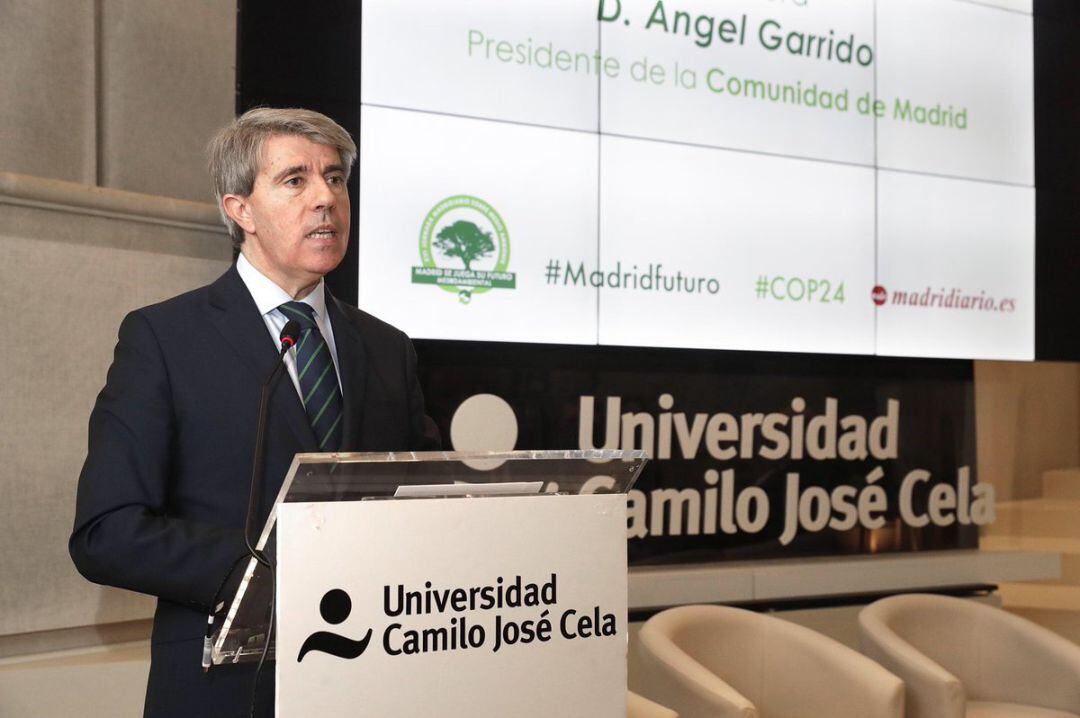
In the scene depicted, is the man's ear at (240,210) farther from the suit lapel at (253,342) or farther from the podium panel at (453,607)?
the podium panel at (453,607)

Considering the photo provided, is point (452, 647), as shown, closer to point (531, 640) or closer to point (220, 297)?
point (531, 640)

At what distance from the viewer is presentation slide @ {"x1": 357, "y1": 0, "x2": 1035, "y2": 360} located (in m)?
3.96

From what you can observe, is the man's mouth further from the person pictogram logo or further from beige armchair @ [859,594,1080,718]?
beige armchair @ [859,594,1080,718]

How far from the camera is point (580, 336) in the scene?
4.27 m

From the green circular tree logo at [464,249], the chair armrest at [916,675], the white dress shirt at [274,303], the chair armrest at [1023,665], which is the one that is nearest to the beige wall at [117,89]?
the green circular tree logo at [464,249]

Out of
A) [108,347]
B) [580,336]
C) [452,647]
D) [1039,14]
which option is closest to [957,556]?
[580,336]

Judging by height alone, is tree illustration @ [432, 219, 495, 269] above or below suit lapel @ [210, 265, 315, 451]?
above

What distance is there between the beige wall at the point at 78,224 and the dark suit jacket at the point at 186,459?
1.21 meters

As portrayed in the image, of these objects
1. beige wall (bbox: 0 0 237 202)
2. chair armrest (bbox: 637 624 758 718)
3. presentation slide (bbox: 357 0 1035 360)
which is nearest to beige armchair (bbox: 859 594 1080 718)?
chair armrest (bbox: 637 624 758 718)

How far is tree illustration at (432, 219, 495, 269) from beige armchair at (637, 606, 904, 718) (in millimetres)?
1427

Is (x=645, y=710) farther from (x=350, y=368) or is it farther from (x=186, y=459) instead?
(x=186, y=459)

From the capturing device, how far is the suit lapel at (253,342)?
200cm

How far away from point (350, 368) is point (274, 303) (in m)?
0.19

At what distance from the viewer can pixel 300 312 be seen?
2135 millimetres
